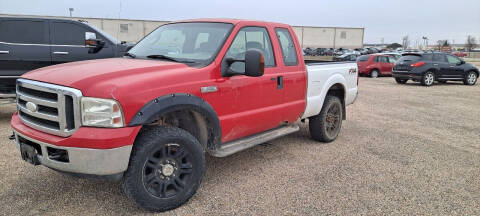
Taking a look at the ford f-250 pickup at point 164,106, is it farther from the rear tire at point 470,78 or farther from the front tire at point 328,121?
the rear tire at point 470,78

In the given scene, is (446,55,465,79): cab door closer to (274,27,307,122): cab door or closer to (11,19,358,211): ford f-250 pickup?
(274,27,307,122): cab door

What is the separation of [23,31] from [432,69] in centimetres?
1566

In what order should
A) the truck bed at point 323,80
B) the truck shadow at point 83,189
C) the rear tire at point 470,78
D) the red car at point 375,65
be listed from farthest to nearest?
the red car at point 375,65
the rear tire at point 470,78
the truck bed at point 323,80
the truck shadow at point 83,189

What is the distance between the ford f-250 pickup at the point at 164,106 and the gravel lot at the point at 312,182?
0.45 m

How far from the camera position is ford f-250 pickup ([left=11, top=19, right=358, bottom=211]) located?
287 cm

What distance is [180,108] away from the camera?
3279mm

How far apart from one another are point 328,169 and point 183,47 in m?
2.38

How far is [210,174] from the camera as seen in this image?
4340 millimetres

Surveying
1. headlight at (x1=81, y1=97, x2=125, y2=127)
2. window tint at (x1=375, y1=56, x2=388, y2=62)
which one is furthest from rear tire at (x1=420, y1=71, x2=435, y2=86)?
headlight at (x1=81, y1=97, x2=125, y2=127)

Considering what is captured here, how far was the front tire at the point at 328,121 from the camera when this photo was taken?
5.66m

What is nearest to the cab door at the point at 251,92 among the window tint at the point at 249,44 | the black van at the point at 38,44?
the window tint at the point at 249,44

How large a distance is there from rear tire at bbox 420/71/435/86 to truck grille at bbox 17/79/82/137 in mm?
Answer: 16017

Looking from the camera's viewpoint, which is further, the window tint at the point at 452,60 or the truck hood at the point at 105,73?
the window tint at the point at 452,60

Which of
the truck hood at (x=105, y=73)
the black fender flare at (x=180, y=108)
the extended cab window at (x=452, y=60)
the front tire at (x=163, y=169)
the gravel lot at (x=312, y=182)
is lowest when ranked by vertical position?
the gravel lot at (x=312, y=182)
